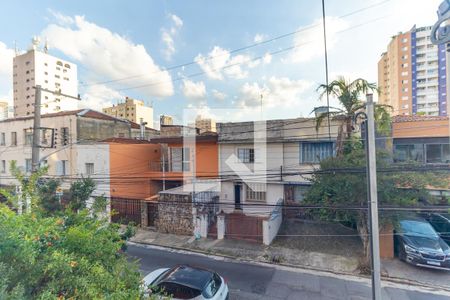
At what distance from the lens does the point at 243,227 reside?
12.2 meters

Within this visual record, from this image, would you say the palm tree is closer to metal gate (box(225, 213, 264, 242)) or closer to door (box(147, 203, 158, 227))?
metal gate (box(225, 213, 264, 242))

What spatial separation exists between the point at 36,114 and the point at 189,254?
28.3 ft

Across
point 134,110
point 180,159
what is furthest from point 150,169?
point 134,110

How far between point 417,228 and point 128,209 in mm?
15836

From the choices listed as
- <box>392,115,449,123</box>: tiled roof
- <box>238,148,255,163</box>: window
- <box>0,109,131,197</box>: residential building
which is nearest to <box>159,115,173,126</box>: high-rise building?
<box>0,109,131,197</box>: residential building

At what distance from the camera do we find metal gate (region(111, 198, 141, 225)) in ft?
49.2

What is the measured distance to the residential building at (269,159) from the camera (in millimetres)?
13875

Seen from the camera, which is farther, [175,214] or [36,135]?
[175,214]

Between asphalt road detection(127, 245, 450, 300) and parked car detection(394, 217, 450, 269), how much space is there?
153 centimetres

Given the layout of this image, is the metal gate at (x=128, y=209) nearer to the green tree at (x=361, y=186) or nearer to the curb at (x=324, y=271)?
the curb at (x=324, y=271)

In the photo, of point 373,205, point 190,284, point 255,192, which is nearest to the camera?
point 373,205

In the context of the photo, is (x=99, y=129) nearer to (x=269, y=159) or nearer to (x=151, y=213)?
(x=151, y=213)

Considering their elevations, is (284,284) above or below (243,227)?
below

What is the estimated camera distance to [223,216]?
12.6 metres
